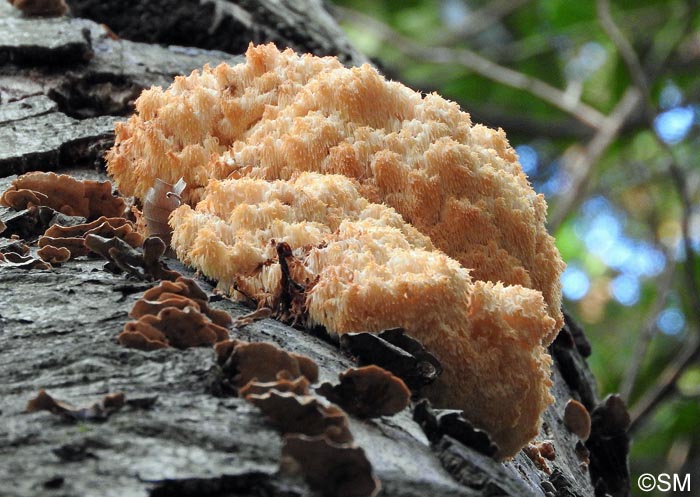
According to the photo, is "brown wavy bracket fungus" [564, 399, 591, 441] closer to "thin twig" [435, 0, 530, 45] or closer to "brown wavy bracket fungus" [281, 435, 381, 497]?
"brown wavy bracket fungus" [281, 435, 381, 497]

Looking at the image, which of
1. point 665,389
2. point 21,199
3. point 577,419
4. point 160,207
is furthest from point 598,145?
point 21,199

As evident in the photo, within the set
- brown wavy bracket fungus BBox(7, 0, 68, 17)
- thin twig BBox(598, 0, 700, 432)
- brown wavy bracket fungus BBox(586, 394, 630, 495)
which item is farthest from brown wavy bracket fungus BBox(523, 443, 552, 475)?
brown wavy bracket fungus BBox(7, 0, 68, 17)

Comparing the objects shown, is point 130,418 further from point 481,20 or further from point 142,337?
point 481,20

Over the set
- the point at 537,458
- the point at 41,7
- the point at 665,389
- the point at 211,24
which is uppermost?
the point at 211,24

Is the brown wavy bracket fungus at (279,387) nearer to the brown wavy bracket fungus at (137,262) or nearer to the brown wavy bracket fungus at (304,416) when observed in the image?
the brown wavy bracket fungus at (304,416)

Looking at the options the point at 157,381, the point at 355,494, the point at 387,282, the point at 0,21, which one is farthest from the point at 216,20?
the point at 355,494

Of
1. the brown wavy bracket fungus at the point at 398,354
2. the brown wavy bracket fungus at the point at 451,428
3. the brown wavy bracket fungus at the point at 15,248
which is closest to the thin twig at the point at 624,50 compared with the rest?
the brown wavy bracket fungus at the point at 398,354
